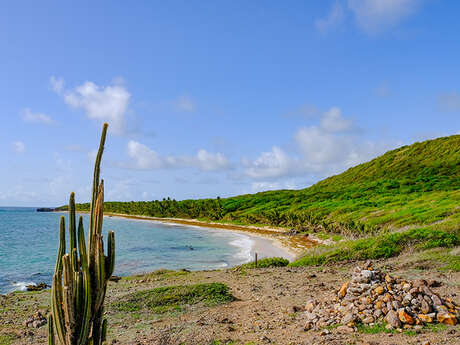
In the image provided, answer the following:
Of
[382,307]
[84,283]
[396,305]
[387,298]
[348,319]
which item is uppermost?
[84,283]

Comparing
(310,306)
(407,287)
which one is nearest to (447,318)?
(407,287)

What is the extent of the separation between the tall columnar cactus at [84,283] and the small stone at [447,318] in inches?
361

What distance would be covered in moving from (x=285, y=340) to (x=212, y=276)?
13.3m

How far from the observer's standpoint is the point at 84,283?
24.6 ft

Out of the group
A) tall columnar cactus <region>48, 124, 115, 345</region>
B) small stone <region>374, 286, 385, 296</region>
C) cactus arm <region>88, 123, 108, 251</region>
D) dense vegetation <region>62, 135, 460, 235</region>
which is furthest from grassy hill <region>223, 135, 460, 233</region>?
cactus arm <region>88, 123, 108, 251</region>

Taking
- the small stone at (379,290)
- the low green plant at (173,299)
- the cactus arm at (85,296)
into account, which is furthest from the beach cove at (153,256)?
the small stone at (379,290)

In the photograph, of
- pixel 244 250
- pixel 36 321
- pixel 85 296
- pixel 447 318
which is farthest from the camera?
pixel 244 250

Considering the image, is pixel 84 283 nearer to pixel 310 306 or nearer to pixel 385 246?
pixel 310 306

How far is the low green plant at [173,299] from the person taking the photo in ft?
50.2

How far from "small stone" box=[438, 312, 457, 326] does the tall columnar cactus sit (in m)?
9.16

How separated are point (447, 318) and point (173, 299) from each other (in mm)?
10403

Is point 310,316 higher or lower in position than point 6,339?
higher

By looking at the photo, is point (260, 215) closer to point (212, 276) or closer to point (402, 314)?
point (212, 276)

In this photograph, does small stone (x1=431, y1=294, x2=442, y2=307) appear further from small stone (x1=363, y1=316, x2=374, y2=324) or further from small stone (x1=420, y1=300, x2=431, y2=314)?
small stone (x1=363, y1=316, x2=374, y2=324)
